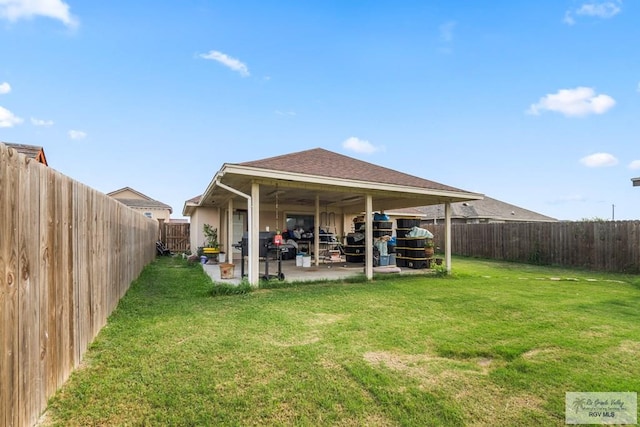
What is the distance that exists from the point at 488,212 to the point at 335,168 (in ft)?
60.9

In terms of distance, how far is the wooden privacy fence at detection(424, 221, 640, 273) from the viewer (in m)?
10.0

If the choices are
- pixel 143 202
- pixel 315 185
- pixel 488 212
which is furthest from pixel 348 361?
pixel 143 202

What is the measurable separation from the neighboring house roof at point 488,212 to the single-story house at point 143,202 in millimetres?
21300

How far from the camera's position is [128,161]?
50.2 feet

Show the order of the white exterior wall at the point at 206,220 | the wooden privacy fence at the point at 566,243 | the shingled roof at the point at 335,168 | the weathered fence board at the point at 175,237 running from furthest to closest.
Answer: the weathered fence board at the point at 175,237, the white exterior wall at the point at 206,220, the wooden privacy fence at the point at 566,243, the shingled roof at the point at 335,168

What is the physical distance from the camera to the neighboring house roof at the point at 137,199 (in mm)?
25844

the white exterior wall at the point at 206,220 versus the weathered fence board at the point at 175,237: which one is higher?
the white exterior wall at the point at 206,220

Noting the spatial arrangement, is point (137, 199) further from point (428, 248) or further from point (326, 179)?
point (428, 248)

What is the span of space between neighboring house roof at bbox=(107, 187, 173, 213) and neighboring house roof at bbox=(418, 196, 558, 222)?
21.7 m

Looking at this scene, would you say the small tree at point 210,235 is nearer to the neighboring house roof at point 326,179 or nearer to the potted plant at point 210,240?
the potted plant at point 210,240

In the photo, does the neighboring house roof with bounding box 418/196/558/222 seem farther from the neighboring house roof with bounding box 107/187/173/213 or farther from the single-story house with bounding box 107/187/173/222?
the neighboring house roof with bounding box 107/187/173/213

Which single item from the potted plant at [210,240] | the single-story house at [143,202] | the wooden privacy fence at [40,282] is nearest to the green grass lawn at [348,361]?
the wooden privacy fence at [40,282]

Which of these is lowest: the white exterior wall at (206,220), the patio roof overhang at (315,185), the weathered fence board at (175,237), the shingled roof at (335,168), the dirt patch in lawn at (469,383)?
the dirt patch in lawn at (469,383)

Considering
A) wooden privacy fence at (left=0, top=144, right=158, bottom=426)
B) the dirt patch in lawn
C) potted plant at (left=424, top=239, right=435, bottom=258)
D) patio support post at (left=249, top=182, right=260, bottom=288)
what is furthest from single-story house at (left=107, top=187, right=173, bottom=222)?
the dirt patch in lawn
